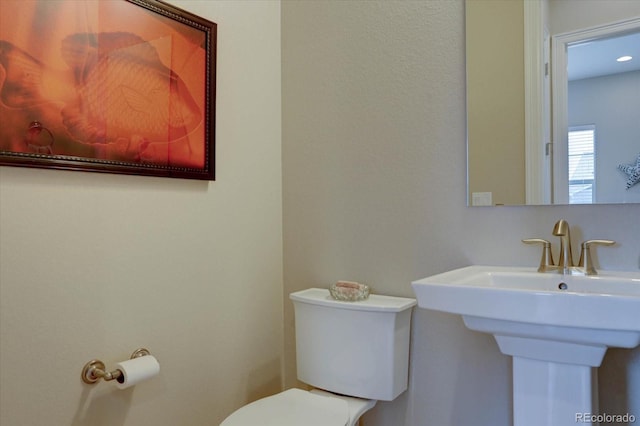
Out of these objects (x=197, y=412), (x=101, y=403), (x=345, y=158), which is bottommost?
(x=197, y=412)

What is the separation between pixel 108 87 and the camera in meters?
1.27

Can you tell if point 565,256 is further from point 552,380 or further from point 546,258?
point 552,380

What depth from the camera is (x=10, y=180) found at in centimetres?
109

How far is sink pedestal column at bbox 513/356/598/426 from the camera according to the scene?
3.45 feet

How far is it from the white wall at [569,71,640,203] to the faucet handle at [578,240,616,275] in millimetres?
130

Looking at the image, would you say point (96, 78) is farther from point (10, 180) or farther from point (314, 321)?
point (314, 321)

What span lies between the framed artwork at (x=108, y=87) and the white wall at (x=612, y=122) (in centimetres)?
126

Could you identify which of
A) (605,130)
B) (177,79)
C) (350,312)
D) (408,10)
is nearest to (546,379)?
(350,312)

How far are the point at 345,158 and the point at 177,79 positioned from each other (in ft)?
2.29

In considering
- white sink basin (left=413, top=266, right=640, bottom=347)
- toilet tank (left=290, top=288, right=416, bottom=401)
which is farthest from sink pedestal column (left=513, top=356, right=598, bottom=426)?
toilet tank (left=290, top=288, right=416, bottom=401)

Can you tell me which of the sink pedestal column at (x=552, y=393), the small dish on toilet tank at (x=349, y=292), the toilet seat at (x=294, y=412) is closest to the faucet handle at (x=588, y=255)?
the sink pedestal column at (x=552, y=393)

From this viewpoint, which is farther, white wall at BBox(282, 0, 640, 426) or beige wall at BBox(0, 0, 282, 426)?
white wall at BBox(282, 0, 640, 426)

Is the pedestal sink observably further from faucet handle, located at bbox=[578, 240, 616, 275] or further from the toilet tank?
the toilet tank

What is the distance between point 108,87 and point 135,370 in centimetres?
84
